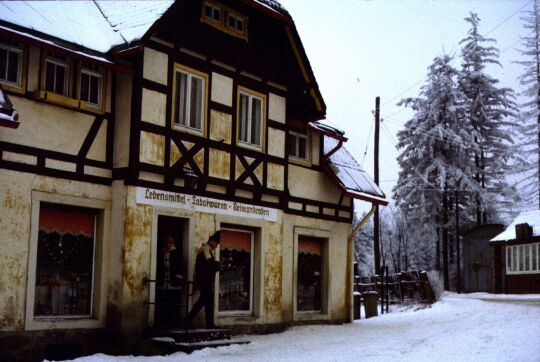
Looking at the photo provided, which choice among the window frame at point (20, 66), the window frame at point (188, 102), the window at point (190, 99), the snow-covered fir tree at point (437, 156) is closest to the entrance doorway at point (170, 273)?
the window frame at point (188, 102)

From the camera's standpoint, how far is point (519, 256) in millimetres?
35500

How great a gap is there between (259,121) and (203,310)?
4.96 metres

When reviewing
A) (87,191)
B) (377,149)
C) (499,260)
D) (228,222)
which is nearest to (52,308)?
(87,191)

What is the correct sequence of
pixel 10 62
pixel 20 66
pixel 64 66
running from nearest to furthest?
pixel 10 62
pixel 20 66
pixel 64 66

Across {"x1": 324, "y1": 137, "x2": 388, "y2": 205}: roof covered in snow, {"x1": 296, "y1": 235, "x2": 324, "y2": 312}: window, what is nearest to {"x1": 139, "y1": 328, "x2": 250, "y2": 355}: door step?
{"x1": 296, "y1": 235, "x2": 324, "y2": 312}: window

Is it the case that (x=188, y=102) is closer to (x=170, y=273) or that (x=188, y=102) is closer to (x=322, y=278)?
(x=170, y=273)

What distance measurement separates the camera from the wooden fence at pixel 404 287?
2731 cm

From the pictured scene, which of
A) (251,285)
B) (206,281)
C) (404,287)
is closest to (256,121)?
(251,285)

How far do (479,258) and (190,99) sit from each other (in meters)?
29.7

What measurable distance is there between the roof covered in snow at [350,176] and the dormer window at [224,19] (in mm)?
5437

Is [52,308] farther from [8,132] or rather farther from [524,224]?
[524,224]

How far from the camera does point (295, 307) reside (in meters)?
19.7

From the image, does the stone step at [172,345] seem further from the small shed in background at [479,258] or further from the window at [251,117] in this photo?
the small shed in background at [479,258]

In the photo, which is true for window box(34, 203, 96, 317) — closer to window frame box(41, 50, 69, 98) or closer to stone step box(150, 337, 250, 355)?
stone step box(150, 337, 250, 355)
